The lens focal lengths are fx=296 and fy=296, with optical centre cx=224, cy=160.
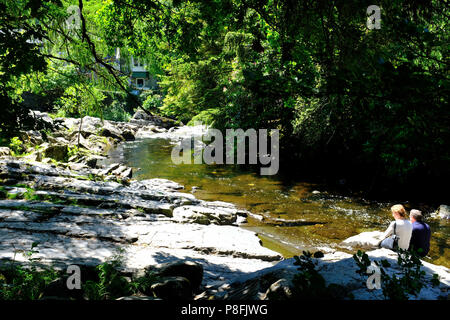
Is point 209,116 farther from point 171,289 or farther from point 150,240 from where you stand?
point 171,289

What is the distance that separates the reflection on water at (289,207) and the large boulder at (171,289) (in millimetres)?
4095

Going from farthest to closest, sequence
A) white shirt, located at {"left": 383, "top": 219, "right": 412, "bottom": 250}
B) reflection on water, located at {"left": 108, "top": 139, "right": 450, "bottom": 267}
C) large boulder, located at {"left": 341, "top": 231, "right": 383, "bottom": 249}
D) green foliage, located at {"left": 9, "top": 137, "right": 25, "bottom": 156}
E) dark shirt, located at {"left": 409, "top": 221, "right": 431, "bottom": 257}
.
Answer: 1. green foliage, located at {"left": 9, "top": 137, "right": 25, "bottom": 156}
2. reflection on water, located at {"left": 108, "top": 139, "right": 450, "bottom": 267}
3. large boulder, located at {"left": 341, "top": 231, "right": 383, "bottom": 249}
4. white shirt, located at {"left": 383, "top": 219, "right": 412, "bottom": 250}
5. dark shirt, located at {"left": 409, "top": 221, "right": 431, "bottom": 257}

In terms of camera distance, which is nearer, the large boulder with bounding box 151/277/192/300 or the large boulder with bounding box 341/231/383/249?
the large boulder with bounding box 151/277/192/300

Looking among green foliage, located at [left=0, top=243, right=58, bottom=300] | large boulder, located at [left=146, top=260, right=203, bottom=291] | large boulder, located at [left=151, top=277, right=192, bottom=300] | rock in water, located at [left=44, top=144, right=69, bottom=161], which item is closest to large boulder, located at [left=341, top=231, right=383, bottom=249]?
large boulder, located at [left=146, top=260, right=203, bottom=291]

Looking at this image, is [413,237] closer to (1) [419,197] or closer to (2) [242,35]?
(1) [419,197]

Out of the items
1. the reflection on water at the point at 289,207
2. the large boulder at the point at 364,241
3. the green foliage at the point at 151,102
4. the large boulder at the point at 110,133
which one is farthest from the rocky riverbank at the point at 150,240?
the green foliage at the point at 151,102

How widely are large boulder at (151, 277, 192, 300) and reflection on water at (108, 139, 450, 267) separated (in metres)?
4.09

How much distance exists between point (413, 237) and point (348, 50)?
4187 mm

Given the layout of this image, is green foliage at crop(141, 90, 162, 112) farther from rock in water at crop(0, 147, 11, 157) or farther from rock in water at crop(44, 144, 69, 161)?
rock in water at crop(0, 147, 11, 157)

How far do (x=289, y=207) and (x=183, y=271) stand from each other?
276 inches

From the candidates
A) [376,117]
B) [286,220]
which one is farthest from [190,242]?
[376,117]

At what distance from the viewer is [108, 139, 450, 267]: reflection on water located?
7.85 metres

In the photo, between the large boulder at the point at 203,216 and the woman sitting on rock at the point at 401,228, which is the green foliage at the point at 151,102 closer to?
the large boulder at the point at 203,216

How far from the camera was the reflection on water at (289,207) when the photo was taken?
25.8ft
